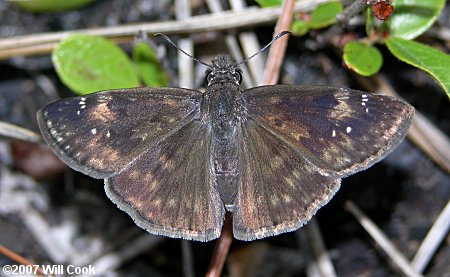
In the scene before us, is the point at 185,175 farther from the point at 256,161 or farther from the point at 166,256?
the point at 166,256

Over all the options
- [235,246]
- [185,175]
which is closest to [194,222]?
[185,175]

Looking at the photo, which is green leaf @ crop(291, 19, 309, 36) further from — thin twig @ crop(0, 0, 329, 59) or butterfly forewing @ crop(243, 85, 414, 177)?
butterfly forewing @ crop(243, 85, 414, 177)

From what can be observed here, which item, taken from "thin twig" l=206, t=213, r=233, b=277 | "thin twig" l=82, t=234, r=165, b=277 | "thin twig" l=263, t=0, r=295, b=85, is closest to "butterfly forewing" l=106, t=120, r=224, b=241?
"thin twig" l=206, t=213, r=233, b=277

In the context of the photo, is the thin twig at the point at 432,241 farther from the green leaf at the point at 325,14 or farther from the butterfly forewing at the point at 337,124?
the green leaf at the point at 325,14

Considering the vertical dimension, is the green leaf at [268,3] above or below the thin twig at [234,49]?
above

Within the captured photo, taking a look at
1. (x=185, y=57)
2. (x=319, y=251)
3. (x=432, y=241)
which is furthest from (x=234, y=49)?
(x=432, y=241)

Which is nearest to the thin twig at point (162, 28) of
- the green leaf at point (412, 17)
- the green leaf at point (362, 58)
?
the green leaf at point (362, 58)
